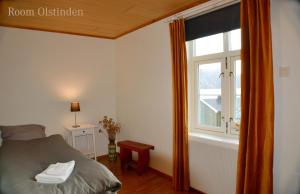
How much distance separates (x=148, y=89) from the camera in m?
3.47

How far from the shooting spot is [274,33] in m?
1.97

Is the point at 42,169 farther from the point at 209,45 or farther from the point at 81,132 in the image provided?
the point at 209,45

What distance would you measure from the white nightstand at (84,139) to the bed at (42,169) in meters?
0.98

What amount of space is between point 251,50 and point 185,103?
105 centimetres

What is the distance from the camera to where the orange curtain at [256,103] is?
6.19 ft

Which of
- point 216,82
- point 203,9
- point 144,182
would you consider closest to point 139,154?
point 144,182

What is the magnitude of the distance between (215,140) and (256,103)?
0.75 m

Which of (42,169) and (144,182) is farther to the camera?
(144,182)

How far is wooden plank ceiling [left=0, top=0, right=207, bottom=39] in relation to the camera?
2508mm

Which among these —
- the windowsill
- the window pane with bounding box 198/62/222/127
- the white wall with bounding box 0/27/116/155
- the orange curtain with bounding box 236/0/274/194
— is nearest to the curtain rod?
the orange curtain with bounding box 236/0/274/194

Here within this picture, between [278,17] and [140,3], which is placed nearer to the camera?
[278,17]

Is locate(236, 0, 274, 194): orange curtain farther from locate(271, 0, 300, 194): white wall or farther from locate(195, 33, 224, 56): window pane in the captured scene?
locate(195, 33, 224, 56): window pane

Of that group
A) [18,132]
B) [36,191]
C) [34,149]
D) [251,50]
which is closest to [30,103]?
[18,132]

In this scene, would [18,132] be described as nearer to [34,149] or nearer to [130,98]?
[34,149]
